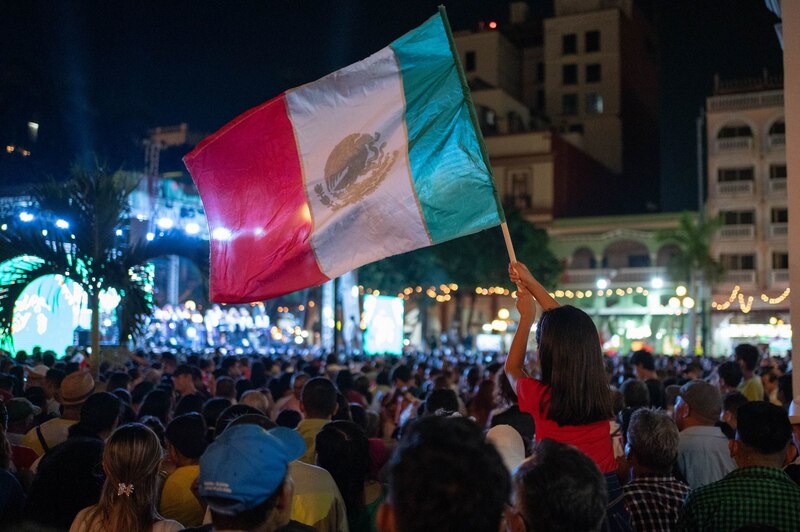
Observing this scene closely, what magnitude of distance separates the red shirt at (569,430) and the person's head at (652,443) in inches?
27.3

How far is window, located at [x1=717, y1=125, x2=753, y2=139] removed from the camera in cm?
4738

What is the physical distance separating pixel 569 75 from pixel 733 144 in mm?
16100

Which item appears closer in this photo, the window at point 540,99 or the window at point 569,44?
the window at point 569,44

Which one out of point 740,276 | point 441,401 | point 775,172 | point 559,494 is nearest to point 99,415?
point 441,401

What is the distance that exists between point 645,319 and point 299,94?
4517 cm

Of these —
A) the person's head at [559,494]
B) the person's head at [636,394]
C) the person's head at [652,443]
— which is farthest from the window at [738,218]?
the person's head at [559,494]

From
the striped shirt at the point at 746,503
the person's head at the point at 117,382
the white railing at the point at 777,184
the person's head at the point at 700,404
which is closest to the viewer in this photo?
the striped shirt at the point at 746,503

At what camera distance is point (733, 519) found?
3.86 metres

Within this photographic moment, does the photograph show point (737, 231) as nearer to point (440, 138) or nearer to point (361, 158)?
point (440, 138)

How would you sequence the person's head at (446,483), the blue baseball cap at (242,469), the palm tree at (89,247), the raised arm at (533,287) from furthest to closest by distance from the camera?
the palm tree at (89,247), the raised arm at (533,287), the blue baseball cap at (242,469), the person's head at (446,483)

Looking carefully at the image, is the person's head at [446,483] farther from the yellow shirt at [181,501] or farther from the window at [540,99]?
the window at [540,99]

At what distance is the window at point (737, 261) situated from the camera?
47000 mm

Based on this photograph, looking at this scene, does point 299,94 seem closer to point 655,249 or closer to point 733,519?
point 733,519

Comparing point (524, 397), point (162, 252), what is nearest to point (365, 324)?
point (162, 252)
